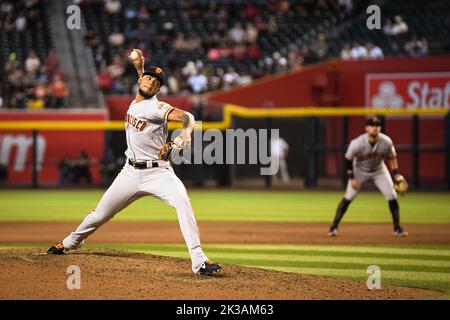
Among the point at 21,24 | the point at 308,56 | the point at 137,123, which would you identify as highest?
the point at 21,24

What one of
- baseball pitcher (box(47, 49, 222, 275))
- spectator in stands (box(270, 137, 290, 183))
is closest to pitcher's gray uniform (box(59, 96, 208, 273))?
baseball pitcher (box(47, 49, 222, 275))

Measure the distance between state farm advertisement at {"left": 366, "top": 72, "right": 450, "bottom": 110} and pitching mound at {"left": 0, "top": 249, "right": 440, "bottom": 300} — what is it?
60.9 feet

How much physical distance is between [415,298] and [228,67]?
875 inches

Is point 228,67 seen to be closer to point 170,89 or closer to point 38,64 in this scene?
point 170,89

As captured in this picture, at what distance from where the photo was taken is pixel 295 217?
53.1ft

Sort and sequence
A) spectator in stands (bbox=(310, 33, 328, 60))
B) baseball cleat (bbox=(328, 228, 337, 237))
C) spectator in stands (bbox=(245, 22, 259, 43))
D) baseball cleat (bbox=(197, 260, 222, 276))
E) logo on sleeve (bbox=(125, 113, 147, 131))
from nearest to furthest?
baseball cleat (bbox=(197, 260, 222, 276))
logo on sleeve (bbox=(125, 113, 147, 131))
baseball cleat (bbox=(328, 228, 337, 237))
spectator in stands (bbox=(310, 33, 328, 60))
spectator in stands (bbox=(245, 22, 259, 43))

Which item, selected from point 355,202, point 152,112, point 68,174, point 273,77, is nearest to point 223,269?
point 152,112

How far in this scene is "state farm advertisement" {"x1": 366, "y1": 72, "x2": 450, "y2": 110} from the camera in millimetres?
26062

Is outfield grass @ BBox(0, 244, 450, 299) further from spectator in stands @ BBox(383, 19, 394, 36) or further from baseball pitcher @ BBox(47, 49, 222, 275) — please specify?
spectator in stands @ BBox(383, 19, 394, 36)

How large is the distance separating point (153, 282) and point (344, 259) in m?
3.24

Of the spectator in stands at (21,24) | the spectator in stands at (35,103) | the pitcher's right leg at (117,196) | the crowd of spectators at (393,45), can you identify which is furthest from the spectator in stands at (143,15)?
the pitcher's right leg at (117,196)

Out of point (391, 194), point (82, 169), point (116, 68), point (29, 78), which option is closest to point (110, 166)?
point (82, 169)

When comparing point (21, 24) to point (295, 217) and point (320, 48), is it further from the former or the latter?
point (295, 217)

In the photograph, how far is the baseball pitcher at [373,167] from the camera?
12627 mm
